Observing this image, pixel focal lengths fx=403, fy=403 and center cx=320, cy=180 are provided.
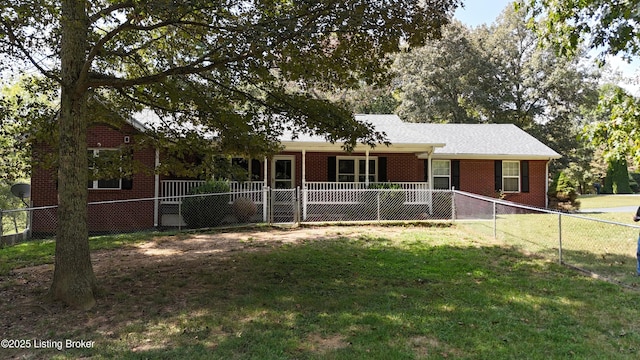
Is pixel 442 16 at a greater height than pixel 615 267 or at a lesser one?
greater

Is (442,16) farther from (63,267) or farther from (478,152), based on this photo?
(478,152)

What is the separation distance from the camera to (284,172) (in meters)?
17.2

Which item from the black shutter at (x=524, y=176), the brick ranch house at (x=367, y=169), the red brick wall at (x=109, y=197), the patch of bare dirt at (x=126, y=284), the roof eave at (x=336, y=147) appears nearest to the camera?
the patch of bare dirt at (x=126, y=284)

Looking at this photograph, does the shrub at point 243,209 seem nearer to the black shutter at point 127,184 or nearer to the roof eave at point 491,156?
the black shutter at point 127,184

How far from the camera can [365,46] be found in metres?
7.00

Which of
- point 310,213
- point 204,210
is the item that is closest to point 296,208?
point 310,213

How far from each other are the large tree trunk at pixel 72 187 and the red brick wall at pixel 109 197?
8140mm

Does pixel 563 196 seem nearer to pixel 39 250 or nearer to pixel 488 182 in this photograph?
pixel 488 182

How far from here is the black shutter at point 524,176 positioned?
725 inches

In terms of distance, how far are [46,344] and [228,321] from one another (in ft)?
6.49

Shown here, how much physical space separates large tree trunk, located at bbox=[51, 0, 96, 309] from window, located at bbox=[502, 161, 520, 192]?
1728cm

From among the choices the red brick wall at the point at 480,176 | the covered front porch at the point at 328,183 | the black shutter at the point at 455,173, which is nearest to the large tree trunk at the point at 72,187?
the covered front porch at the point at 328,183

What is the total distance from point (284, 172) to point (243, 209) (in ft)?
12.8

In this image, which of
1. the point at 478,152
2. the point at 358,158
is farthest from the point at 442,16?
the point at 478,152
